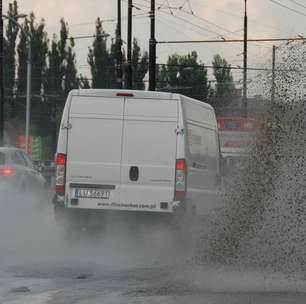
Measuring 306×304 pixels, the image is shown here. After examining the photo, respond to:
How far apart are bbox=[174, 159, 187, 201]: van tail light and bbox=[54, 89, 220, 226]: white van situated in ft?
0.05

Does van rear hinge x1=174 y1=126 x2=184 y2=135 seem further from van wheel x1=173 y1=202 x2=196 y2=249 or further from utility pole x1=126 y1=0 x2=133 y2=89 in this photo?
utility pole x1=126 y1=0 x2=133 y2=89

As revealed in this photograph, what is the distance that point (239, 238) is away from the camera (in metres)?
9.93

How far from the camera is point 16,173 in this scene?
20484 mm

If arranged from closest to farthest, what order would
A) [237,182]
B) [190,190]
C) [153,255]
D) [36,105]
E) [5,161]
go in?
[237,182] < [153,255] < [190,190] < [5,161] < [36,105]

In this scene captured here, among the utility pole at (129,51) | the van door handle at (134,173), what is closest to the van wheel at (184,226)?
the van door handle at (134,173)

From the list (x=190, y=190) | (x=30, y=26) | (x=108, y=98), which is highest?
(x=30, y=26)

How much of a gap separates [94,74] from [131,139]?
2170 inches

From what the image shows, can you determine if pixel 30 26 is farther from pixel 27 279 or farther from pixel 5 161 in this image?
pixel 27 279

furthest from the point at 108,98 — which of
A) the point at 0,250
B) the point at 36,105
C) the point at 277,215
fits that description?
the point at 36,105

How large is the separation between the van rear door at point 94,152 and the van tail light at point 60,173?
2.6 inches

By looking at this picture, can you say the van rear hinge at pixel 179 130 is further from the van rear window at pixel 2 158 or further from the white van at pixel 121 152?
the van rear window at pixel 2 158

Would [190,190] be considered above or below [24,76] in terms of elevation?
below

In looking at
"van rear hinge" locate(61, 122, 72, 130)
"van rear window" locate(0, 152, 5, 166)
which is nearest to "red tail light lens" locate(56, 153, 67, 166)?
"van rear hinge" locate(61, 122, 72, 130)

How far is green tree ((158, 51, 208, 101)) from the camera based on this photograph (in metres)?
63.2
